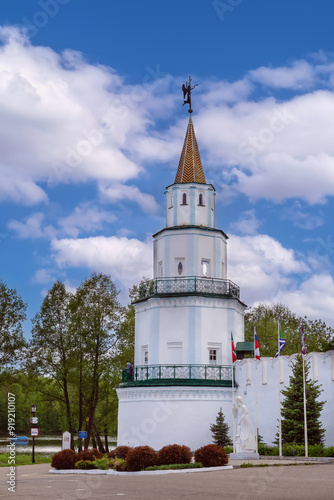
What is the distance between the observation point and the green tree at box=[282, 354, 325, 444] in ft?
108

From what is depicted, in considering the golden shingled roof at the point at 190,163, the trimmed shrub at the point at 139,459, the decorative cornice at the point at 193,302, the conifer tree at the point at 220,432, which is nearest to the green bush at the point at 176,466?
the trimmed shrub at the point at 139,459

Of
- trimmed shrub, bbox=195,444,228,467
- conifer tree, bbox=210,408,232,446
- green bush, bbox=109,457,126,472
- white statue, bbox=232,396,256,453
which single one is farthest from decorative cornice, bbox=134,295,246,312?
trimmed shrub, bbox=195,444,228,467

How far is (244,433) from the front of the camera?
31.3m

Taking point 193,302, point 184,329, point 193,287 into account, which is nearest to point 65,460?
point 184,329

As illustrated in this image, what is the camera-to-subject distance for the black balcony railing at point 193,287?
137 ft

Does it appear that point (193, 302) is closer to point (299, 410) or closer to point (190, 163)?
point (190, 163)

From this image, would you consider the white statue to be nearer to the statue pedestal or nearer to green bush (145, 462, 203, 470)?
the statue pedestal

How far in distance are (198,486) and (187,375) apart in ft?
69.8

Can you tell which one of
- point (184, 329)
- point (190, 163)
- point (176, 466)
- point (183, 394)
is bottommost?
point (176, 466)

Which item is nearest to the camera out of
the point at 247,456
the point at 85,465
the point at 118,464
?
the point at 118,464

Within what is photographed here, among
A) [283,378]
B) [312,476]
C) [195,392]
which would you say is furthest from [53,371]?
[312,476]

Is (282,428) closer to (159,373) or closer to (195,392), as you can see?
(195,392)

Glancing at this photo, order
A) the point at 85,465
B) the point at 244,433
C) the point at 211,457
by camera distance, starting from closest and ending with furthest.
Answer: the point at 211,457
the point at 85,465
the point at 244,433

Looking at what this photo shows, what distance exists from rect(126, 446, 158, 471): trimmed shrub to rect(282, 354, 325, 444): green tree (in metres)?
10.6
